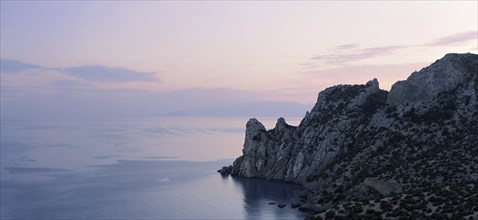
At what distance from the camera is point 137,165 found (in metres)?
194

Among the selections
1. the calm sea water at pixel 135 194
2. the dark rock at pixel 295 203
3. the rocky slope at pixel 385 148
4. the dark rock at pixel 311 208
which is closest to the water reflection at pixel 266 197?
the calm sea water at pixel 135 194

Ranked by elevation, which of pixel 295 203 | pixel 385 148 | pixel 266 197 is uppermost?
pixel 385 148

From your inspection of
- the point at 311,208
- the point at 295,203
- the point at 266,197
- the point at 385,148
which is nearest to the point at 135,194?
the point at 266,197

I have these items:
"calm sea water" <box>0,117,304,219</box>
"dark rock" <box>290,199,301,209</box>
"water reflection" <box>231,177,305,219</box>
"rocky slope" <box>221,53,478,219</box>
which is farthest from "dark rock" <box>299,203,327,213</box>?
"dark rock" <box>290,199,301,209</box>

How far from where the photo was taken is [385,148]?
11175cm

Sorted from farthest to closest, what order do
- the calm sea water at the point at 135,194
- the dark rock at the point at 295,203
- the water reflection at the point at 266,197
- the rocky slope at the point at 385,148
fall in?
the dark rock at the point at 295,203 < the calm sea water at the point at 135,194 < the water reflection at the point at 266,197 < the rocky slope at the point at 385,148

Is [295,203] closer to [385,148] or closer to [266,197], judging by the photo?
[266,197]

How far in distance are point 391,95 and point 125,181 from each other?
92603 mm

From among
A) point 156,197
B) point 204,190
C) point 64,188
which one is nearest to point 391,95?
point 204,190

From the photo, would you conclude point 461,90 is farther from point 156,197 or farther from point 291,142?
point 156,197

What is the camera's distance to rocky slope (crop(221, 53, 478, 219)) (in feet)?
195

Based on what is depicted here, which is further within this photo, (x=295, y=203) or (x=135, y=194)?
(x=135, y=194)

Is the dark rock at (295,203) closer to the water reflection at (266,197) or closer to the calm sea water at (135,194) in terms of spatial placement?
the water reflection at (266,197)

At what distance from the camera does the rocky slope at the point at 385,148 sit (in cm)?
5953
